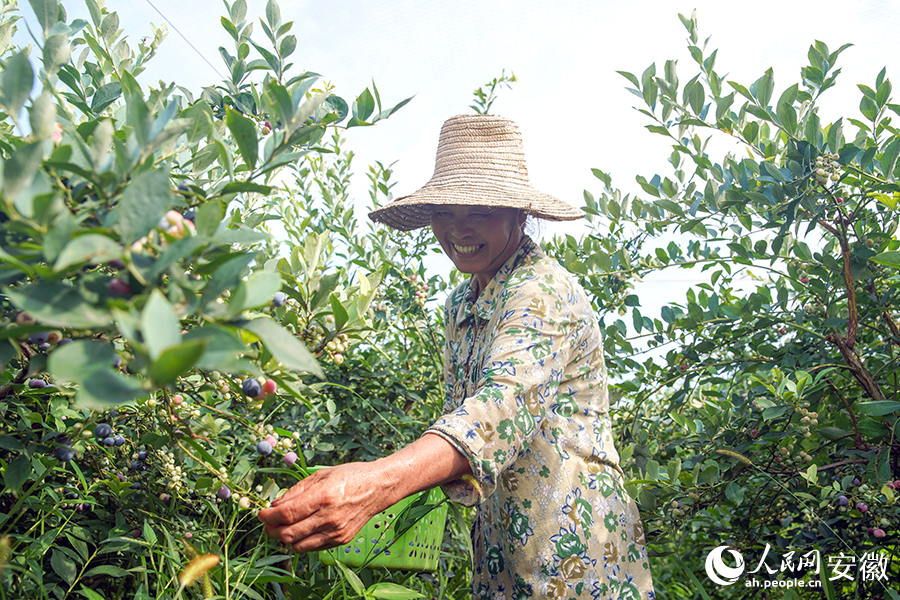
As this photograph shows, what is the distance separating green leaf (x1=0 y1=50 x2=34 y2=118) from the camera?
487 mm

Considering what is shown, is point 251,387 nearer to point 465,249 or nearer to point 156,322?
point 156,322

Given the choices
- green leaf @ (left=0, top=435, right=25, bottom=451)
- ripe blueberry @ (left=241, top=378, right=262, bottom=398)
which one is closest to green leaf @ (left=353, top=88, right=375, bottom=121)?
ripe blueberry @ (left=241, top=378, right=262, bottom=398)

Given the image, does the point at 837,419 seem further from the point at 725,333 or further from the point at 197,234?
the point at 197,234

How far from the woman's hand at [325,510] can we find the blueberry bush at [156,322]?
113mm

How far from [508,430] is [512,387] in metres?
0.08

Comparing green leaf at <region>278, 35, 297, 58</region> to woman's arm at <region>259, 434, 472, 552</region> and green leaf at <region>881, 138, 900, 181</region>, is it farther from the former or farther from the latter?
green leaf at <region>881, 138, 900, 181</region>

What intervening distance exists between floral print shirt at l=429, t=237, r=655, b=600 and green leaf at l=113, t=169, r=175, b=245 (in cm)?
82

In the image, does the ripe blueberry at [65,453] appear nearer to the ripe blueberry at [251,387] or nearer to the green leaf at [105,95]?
the ripe blueberry at [251,387]

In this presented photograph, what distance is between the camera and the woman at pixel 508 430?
3.14 ft

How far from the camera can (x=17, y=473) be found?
2.76 feet

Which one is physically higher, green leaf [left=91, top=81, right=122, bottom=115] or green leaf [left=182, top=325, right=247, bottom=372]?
green leaf [left=91, top=81, right=122, bottom=115]

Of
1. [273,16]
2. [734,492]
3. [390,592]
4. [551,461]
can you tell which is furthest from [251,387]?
[734,492]

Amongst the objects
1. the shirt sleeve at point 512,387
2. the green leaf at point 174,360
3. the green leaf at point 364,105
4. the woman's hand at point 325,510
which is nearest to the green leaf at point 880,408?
the shirt sleeve at point 512,387

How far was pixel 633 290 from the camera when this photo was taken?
2254mm
